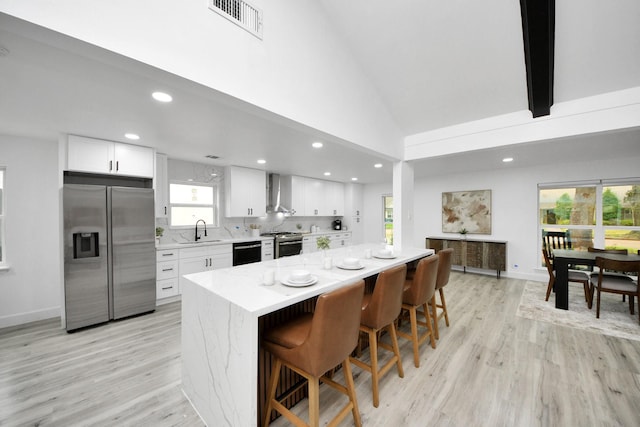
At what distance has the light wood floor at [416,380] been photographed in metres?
1.73

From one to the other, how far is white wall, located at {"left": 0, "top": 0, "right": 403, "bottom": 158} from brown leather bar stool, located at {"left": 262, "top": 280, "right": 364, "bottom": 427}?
135 cm

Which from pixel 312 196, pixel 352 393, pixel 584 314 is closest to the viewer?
pixel 352 393

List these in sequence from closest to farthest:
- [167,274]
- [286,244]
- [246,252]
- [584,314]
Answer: [584,314] < [167,274] < [246,252] < [286,244]

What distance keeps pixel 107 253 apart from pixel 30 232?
113cm

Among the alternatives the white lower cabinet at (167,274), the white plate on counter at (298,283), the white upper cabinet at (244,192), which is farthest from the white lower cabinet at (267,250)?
the white plate on counter at (298,283)

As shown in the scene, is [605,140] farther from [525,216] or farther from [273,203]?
[273,203]

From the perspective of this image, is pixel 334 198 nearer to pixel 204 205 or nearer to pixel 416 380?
pixel 204 205

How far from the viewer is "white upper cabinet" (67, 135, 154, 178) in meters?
3.00

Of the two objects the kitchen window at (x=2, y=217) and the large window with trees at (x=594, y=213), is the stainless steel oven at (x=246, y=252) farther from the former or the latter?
the large window with trees at (x=594, y=213)

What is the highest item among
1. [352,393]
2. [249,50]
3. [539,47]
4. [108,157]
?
[539,47]

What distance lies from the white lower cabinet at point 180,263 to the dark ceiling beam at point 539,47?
15.1ft

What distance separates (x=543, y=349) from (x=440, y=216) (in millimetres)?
3991

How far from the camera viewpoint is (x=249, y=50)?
1.64m

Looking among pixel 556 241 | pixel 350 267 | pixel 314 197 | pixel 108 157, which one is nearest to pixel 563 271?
pixel 556 241
